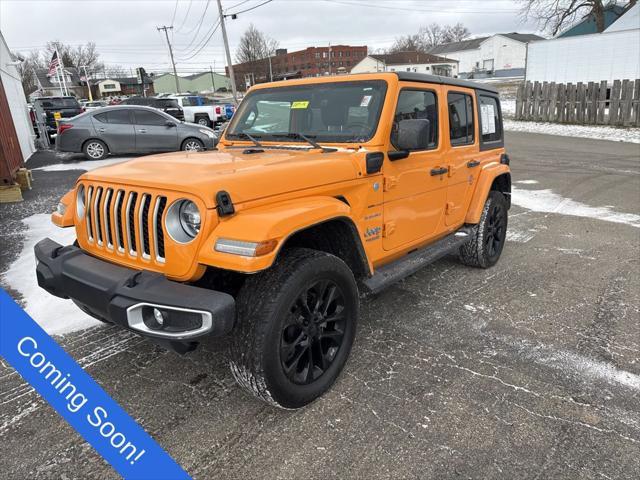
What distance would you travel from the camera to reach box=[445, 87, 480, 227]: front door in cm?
409

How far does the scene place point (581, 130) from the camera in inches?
653

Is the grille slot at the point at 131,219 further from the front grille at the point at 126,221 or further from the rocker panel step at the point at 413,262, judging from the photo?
the rocker panel step at the point at 413,262

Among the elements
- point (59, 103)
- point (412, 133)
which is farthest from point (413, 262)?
point (59, 103)

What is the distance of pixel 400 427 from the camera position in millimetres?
2559

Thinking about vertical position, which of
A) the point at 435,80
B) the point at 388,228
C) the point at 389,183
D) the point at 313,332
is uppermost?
the point at 435,80

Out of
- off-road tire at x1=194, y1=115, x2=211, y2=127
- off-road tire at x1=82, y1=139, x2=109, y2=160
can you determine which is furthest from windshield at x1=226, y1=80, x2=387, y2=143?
off-road tire at x1=194, y1=115, x2=211, y2=127

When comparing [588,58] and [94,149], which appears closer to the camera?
[94,149]

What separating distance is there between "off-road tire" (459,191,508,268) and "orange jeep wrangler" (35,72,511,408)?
0.75 meters

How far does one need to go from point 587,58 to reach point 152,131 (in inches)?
738

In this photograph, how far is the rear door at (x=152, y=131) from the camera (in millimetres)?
12656

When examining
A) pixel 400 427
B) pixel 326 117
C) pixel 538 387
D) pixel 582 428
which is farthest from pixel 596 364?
pixel 326 117

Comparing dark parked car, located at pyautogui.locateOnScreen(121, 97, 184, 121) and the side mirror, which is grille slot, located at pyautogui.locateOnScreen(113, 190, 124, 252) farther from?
dark parked car, located at pyautogui.locateOnScreen(121, 97, 184, 121)

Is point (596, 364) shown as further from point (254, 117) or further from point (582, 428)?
point (254, 117)

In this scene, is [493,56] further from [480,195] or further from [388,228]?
[388,228]
